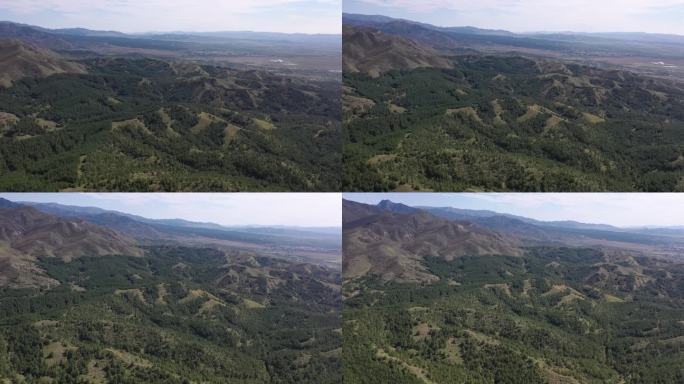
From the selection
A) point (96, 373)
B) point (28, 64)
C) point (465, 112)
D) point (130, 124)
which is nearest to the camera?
point (96, 373)

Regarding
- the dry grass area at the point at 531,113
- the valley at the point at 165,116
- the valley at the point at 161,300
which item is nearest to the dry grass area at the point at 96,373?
the valley at the point at 161,300

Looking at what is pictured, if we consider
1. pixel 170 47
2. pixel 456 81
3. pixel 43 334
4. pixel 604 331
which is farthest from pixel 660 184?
pixel 43 334

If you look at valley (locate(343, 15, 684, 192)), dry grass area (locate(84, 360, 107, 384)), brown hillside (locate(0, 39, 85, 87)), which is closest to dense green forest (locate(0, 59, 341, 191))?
brown hillside (locate(0, 39, 85, 87))

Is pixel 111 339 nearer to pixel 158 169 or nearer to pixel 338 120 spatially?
pixel 158 169

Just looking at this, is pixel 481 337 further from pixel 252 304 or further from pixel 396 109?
pixel 396 109

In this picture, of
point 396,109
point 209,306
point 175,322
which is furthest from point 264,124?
point 175,322

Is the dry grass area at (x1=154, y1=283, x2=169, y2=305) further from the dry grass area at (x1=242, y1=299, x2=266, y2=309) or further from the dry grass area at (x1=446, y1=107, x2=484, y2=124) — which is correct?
the dry grass area at (x1=446, y1=107, x2=484, y2=124)
